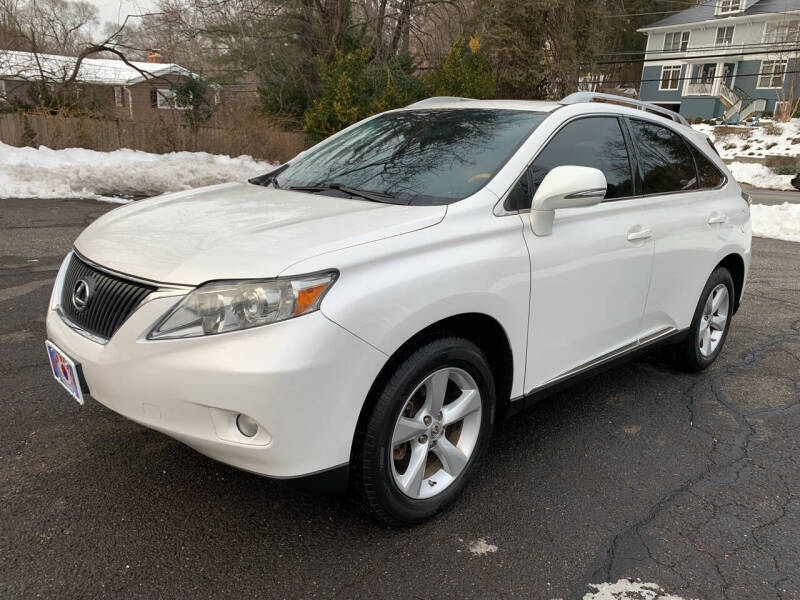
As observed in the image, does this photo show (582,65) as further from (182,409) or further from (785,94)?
(785,94)

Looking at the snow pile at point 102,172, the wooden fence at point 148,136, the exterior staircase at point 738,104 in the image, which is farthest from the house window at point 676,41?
the snow pile at point 102,172

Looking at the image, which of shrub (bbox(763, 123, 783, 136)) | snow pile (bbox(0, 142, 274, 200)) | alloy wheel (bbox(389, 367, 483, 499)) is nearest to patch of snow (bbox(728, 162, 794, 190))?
shrub (bbox(763, 123, 783, 136))

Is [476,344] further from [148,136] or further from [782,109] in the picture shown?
[782,109]

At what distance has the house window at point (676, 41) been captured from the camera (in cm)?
5156

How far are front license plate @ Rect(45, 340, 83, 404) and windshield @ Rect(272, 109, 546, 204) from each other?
142cm

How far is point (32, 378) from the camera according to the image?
12.5 feet

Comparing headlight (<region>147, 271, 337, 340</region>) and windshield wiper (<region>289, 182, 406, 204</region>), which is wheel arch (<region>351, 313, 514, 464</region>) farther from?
windshield wiper (<region>289, 182, 406, 204</region>)

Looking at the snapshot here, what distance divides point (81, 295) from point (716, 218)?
3780 millimetres

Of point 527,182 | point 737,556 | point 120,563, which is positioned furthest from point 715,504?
point 120,563

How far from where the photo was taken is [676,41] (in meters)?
51.9

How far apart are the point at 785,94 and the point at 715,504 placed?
166 ft

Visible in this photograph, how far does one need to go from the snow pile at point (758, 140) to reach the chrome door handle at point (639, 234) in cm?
3238

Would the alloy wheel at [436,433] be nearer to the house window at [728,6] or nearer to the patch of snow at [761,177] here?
the patch of snow at [761,177]

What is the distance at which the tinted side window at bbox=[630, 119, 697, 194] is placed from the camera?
147 inches
